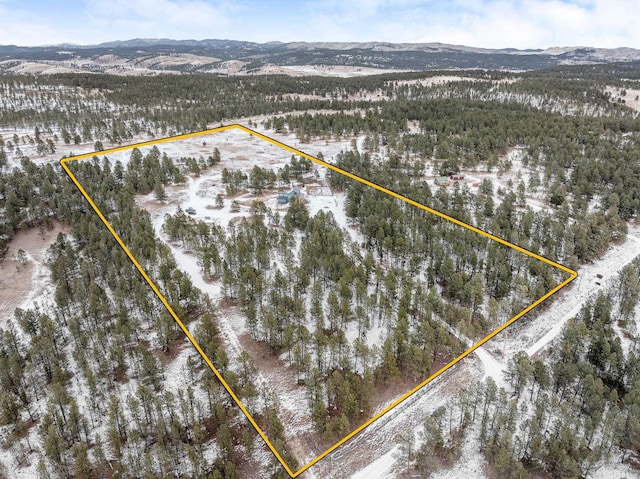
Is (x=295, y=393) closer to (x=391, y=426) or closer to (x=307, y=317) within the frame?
(x=391, y=426)

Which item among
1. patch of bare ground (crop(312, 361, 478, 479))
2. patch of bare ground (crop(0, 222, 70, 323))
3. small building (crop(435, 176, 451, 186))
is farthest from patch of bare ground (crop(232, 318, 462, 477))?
small building (crop(435, 176, 451, 186))

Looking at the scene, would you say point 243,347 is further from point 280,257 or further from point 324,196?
point 324,196

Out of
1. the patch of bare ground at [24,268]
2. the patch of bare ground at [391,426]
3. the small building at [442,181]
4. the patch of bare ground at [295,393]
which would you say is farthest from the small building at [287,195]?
the patch of bare ground at [391,426]

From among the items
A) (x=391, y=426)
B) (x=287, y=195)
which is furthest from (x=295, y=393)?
(x=287, y=195)

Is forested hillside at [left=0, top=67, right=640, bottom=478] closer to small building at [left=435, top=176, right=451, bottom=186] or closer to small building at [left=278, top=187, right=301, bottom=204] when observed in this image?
small building at [left=278, top=187, right=301, bottom=204]

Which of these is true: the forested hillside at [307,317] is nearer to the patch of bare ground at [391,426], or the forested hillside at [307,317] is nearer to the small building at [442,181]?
the patch of bare ground at [391,426]
